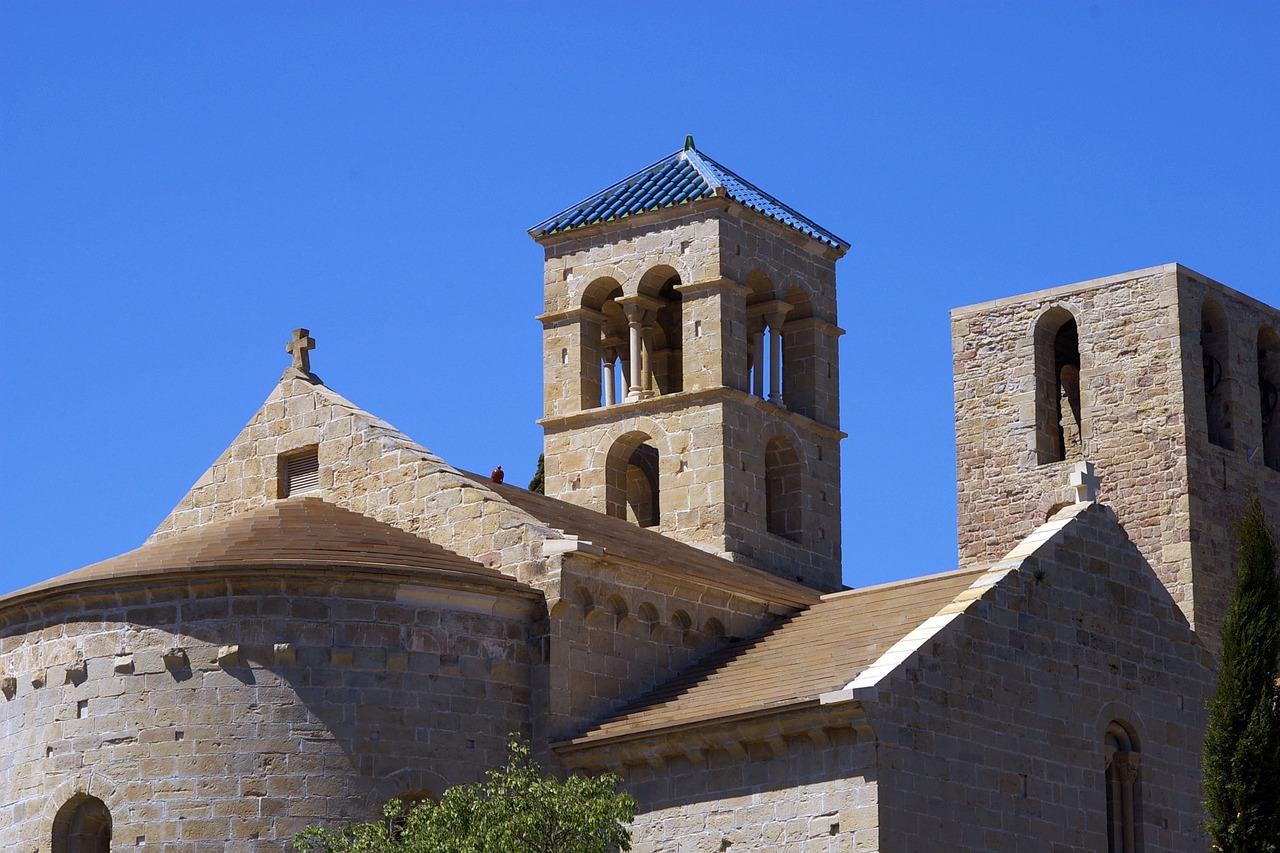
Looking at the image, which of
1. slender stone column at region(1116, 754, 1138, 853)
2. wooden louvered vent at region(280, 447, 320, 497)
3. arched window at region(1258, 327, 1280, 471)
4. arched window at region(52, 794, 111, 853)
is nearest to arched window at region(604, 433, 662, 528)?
wooden louvered vent at region(280, 447, 320, 497)

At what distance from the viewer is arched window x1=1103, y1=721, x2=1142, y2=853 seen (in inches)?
1161

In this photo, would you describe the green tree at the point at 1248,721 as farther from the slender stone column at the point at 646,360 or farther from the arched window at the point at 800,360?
the slender stone column at the point at 646,360

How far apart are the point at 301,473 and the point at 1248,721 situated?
38.5ft

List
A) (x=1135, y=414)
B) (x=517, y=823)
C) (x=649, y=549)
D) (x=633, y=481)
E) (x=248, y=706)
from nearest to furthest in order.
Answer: (x=517, y=823)
(x=248, y=706)
(x=649, y=549)
(x=633, y=481)
(x=1135, y=414)

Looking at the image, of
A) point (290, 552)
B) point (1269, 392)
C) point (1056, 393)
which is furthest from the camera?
point (1269, 392)

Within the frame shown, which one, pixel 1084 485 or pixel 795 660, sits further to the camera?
pixel 1084 485

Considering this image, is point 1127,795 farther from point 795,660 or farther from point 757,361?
point 757,361

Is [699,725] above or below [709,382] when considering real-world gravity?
below

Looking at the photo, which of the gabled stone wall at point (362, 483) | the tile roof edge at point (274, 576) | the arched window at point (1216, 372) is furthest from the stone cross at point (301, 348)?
the arched window at point (1216, 372)

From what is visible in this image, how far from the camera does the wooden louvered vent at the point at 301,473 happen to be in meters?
32.0

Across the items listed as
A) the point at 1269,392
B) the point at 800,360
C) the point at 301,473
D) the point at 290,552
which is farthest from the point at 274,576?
the point at 1269,392

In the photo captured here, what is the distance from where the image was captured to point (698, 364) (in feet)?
123

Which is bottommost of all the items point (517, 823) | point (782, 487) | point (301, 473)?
point (517, 823)

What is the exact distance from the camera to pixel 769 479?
38500mm
